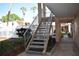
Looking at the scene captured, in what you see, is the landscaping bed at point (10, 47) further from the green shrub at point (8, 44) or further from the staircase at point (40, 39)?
the staircase at point (40, 39)

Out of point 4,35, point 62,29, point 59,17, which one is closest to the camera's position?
point 4,35

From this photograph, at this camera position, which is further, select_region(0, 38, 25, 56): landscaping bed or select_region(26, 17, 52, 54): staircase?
select_region(26, 17, 52, 54): staircase

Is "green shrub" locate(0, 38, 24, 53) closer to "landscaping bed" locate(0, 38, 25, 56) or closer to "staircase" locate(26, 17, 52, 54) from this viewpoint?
"landscaping bed" locate(0, 38, 25, 56)

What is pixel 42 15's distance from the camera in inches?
298

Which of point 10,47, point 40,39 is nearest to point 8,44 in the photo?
point 10,47

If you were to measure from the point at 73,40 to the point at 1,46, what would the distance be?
4.62 meters

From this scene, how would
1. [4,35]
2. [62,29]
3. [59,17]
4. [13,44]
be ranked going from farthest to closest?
[59,17], [62,29], [13,44], [4,35]

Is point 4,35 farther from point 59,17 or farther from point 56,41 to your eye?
point 59,17

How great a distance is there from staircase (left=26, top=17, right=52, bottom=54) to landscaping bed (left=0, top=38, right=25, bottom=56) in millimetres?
652

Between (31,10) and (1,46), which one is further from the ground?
(31,10)

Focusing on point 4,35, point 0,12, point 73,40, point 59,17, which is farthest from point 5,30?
point 73,40

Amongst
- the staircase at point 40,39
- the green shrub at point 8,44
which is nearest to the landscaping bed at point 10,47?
the green shrub at point 8,44

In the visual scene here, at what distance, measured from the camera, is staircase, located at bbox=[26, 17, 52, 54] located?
669 cm

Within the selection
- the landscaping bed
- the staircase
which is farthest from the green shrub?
the staircase
